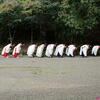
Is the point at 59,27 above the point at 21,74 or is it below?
above

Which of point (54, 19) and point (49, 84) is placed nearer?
point (49, 84)

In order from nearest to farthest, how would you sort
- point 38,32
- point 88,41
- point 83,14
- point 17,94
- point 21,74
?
point 17,94, point 21,74, point 83,14, point 88,41, point 38,32

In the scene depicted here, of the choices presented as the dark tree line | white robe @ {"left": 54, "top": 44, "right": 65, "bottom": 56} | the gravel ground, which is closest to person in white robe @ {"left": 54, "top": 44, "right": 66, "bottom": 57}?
white robe @ {"left": 54, "top": 44, "right": 65, "bottom": 56}

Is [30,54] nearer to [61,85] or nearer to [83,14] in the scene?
[83,14]

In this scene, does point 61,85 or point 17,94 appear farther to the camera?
point 61,85

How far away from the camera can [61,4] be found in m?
22.8

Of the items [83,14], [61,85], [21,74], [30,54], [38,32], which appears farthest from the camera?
[38,32]

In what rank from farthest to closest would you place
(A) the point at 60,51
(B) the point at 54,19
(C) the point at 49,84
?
1. (B) the point at 54,19
2. (A) the point at 60,51
3. (C) the point at 49,84

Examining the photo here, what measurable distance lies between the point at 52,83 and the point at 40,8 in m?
14.1

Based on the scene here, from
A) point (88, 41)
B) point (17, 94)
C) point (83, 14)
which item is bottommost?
point (17, 94)

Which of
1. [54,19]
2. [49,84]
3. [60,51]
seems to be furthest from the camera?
[54,19]

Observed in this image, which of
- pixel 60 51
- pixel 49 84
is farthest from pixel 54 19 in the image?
pixel 49 84

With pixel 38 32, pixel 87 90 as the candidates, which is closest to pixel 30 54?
pixel 38 32

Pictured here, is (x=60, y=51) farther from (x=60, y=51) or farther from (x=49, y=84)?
(x=49, y=84)
